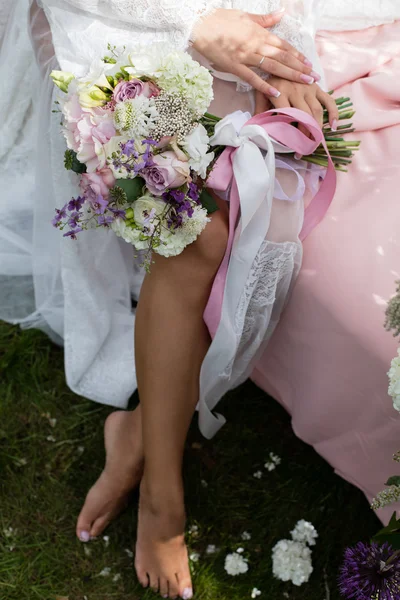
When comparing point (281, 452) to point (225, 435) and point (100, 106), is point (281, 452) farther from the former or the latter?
point (100, 106)

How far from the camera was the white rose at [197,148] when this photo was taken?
1.27m

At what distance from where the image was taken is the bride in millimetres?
1523

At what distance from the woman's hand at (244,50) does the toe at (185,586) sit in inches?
50.1

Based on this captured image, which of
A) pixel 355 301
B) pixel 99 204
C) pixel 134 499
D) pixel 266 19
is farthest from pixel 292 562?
pixel 266 19

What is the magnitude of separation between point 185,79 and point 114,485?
1139 mm

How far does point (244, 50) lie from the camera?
1.56 metres

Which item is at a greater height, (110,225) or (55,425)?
(110,225)

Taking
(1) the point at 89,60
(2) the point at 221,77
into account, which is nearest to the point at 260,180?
(2) the point at 221,77

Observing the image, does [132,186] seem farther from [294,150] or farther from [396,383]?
[396,383]

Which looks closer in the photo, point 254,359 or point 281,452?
point 254,359

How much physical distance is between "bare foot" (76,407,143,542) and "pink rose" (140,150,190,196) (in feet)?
2.69

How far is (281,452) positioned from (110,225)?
1.06 metres

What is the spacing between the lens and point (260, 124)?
1516 mm

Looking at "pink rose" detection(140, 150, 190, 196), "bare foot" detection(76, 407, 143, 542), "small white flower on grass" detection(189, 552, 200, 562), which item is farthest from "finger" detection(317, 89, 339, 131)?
"small white flower on grass" detection(189, 552, 200, 562)
